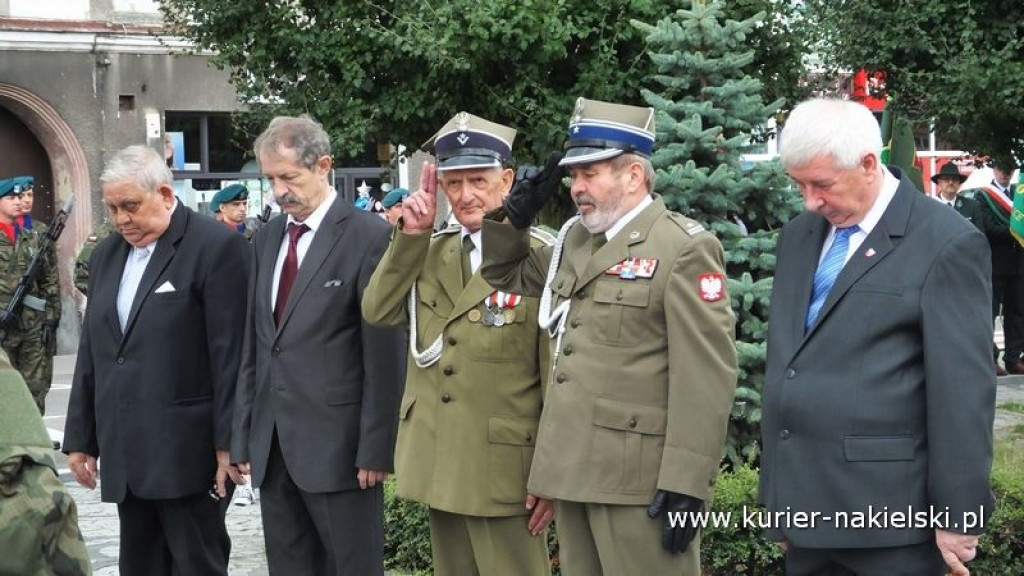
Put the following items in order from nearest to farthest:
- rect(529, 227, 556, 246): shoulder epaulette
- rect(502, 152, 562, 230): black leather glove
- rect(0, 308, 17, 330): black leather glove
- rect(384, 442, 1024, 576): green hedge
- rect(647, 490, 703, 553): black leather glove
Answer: rect(647, 490, 703, 553): black leather glove
rect(502, 152, 562, 230): black leather glove
rect(529, 227, 556, 246): shoulder epaulette
rect(384, 442, 1024, 576): green hedge
rect(0, 308, 17, 330): black leather glove

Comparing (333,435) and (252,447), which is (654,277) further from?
(252,447)

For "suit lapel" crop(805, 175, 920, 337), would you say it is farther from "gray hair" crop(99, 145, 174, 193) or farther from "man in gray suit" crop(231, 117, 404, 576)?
"gray hair" crop(99, 145, 174, 193)

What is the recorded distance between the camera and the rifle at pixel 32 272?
11.2 metres

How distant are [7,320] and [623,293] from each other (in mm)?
7931

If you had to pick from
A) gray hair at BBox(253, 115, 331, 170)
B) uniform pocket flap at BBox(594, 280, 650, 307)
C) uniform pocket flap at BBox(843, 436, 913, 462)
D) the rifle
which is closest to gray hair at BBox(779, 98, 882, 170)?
uniform pocket flap at BBox(594, 280, 650, 307)

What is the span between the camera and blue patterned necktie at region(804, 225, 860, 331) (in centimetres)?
407

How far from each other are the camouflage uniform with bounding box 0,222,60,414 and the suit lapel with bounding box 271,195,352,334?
6499 mm

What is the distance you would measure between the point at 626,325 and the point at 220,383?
1.97 m

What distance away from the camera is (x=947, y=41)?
9.85 meters

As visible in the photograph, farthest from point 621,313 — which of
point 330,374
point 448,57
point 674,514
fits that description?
point 448,57

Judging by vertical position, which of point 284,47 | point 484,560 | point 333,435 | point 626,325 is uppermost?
point 284,47

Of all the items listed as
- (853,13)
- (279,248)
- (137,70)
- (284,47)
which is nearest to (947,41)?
(853,13)

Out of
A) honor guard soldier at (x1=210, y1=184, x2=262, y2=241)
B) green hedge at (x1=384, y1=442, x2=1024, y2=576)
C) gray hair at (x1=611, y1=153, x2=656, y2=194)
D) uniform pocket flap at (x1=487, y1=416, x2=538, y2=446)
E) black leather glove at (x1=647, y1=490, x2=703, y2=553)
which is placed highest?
gray hair at (x1=611, y1=153, x2=656, y2=194)

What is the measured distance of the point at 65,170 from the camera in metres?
20.3
